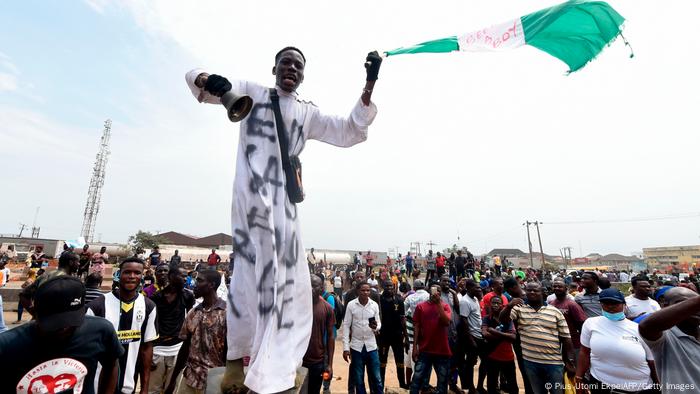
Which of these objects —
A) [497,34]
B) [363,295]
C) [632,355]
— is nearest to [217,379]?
[497,34]

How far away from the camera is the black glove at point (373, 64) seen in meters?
1.87

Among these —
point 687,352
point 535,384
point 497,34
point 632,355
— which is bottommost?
point 535,384

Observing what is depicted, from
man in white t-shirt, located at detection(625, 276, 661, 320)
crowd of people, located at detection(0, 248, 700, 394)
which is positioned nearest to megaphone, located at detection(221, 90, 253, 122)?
crowd of people, located at detection(0, 248, 700, 394)

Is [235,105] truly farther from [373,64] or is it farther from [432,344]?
[432,344]

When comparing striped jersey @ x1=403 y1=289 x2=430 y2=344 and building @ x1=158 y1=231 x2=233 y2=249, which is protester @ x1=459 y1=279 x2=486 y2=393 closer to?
striped jersey @ x1=403 y1=289 x2=430 y2=344

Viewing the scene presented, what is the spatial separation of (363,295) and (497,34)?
527 cm

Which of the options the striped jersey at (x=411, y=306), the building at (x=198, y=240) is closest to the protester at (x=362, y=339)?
the striped jersey at (x=411, y=306)

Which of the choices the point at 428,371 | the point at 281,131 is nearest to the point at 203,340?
the point at 281,131

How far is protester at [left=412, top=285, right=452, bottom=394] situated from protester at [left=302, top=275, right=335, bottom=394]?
1.81m

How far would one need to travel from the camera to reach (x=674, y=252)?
78375 mm

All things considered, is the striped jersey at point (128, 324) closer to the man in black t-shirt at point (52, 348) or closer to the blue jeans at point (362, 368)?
the man in black t-shirt at point (52, 348)

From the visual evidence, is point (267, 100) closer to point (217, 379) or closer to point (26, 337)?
point (217, 379)

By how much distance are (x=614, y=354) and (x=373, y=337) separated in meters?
3.81

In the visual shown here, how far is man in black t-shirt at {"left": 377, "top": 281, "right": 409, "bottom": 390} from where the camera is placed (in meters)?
7.88
